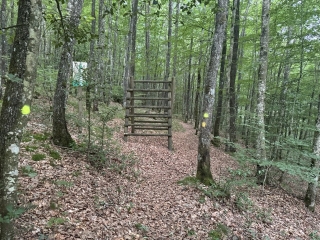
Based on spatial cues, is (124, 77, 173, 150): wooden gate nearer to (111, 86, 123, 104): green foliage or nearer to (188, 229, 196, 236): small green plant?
(111, 86, 123, 104): green foliage

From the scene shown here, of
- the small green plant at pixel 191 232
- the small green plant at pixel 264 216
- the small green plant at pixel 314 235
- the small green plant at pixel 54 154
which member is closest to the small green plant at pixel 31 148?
the small green plant at pixel 54 154

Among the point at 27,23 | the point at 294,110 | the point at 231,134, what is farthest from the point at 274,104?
the point at 27,23

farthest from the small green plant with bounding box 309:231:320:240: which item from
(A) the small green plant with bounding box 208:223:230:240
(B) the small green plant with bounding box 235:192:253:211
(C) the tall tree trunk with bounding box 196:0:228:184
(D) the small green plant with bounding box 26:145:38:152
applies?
(D) the small green plant with bounding box 26:145:38:152

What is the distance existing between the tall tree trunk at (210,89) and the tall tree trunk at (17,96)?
4166mm

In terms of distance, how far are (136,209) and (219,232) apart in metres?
1.69

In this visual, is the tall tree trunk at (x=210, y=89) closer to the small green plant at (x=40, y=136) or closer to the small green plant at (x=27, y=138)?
the small green plant at (x=40, y=136)

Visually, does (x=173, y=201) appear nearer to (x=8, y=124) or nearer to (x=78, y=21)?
(x=8, y=124)


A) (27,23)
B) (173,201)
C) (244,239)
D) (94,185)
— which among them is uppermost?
(27,23)

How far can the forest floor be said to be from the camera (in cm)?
339

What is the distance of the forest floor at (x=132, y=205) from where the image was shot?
3391 millimetres

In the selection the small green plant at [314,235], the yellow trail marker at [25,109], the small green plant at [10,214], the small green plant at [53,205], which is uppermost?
the yellow trail marker at [25,109]

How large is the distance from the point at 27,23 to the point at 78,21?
3303 millimetres

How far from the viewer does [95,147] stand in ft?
18.6

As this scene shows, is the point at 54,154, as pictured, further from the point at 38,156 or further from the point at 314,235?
the point at 314,235
